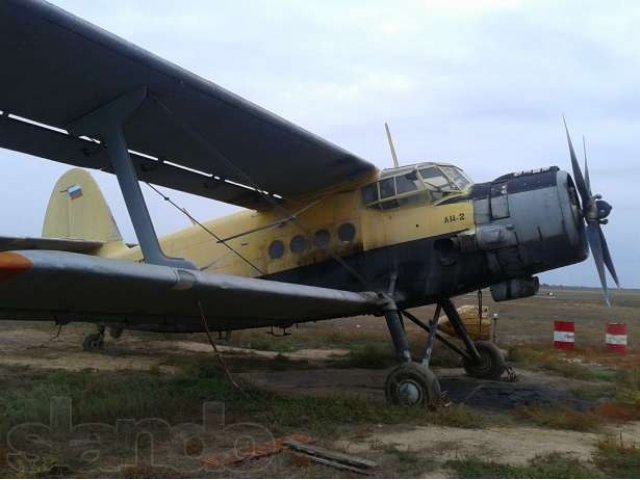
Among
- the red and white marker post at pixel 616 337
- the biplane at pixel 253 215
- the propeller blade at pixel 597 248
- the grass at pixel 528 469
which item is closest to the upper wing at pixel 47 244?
the biplane at pixel 253 215

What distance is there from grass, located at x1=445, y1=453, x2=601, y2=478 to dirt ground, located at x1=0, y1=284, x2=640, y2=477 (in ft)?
0.48

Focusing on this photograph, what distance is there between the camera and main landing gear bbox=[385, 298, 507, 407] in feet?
24.8

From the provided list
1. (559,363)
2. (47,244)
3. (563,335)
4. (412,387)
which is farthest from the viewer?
(563,335)

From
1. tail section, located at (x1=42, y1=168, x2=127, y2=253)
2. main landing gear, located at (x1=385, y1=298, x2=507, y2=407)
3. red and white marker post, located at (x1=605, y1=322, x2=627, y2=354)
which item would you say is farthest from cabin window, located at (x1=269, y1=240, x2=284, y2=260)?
red and white marker post, located at (x1=605, y1=322, x2=627, y2=354)

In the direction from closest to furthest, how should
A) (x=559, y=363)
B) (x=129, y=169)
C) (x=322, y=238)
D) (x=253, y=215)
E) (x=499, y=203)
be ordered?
(x=129, y=169) → (x=499, y=203) → (x=322, y=238) → (x=253, y=215) → (x=559, y=363)

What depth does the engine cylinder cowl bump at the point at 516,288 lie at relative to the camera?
8641 millimetres

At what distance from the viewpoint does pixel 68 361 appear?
38.5 ft

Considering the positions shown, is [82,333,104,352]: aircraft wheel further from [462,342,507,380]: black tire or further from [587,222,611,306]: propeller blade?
[587,222,611,306]: propeller blade

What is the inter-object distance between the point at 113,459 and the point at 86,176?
A: 1079cm

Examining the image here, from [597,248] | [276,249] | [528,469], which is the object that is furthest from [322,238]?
[528,469]

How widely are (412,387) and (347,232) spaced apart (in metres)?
2.81

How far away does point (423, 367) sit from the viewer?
25.5 feet

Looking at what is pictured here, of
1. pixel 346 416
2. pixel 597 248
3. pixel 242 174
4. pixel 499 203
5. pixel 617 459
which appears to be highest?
pixel 242 174

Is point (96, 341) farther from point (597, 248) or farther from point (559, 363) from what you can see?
point (597, 248)
